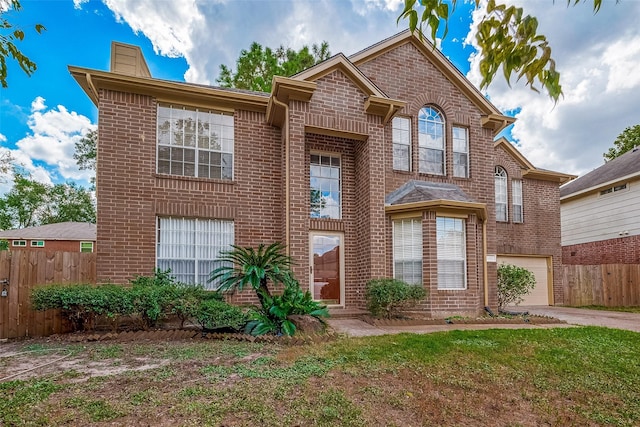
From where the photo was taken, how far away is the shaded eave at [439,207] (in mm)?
9562

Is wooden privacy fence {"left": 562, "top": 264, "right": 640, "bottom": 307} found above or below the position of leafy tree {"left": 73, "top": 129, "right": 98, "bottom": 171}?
below

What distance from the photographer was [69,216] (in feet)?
113

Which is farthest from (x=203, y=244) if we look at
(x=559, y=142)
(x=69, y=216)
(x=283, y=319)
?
(x=69, y=216)

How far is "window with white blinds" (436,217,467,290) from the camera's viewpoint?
9859 millimetres

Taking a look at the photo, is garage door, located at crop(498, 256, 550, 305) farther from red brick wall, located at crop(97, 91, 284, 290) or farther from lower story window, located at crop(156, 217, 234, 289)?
lower story window, located at crop(156, 217, 234, 289)

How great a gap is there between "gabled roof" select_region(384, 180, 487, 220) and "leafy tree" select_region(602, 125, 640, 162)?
2308 cm

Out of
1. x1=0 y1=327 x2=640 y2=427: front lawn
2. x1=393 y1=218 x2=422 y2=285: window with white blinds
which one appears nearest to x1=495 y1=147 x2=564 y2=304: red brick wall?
x1=393 y1=218 x2=422 y2=285: window with white blinds

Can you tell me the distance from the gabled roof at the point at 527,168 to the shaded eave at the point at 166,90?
1002cm

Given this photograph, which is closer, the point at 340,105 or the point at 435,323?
the point at 435,323

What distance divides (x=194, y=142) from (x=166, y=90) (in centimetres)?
139

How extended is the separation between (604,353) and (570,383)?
2.02 metres

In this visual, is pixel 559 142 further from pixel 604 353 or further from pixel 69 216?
pixel 69 216

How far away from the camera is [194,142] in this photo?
9695 mm

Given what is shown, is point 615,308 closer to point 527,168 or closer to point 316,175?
point 527,168
